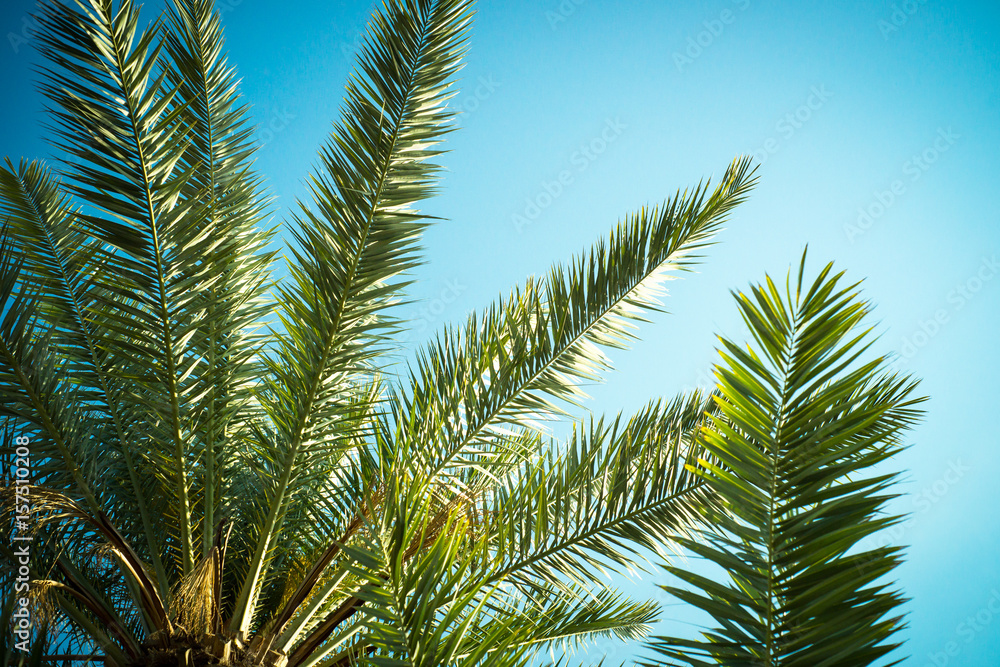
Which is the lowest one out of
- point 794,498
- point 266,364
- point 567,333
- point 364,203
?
point 794,498

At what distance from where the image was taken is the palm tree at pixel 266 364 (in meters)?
2.95

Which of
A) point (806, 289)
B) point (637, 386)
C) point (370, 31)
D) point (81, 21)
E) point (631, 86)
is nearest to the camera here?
point (806, 289)

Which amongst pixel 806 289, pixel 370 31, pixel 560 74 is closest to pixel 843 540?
pixel 806 289

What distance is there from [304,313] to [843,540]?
2.62m

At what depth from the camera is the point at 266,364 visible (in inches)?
143

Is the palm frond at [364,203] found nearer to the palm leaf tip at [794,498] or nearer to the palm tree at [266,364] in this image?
the palm tree at [266,364]

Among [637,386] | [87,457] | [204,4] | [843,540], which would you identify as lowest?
[843,540]

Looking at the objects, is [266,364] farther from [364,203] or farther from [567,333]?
[567,333]

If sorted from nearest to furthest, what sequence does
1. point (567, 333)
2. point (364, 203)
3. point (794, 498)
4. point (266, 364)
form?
point (794, 498)
point (364, 203)
point (266, 364)
point (567, 333)

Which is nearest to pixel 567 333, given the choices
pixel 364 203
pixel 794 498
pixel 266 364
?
pixel 364 203

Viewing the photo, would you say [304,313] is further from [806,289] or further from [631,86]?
[631,86]

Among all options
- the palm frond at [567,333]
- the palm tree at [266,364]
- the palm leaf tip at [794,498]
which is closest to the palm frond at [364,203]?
the palm tree at [266,364]

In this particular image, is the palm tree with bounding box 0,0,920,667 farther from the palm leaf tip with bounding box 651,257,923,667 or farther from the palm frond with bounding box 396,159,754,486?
the palm leaf tip with bounding box 651,257,923,667

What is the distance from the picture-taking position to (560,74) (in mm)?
23391
